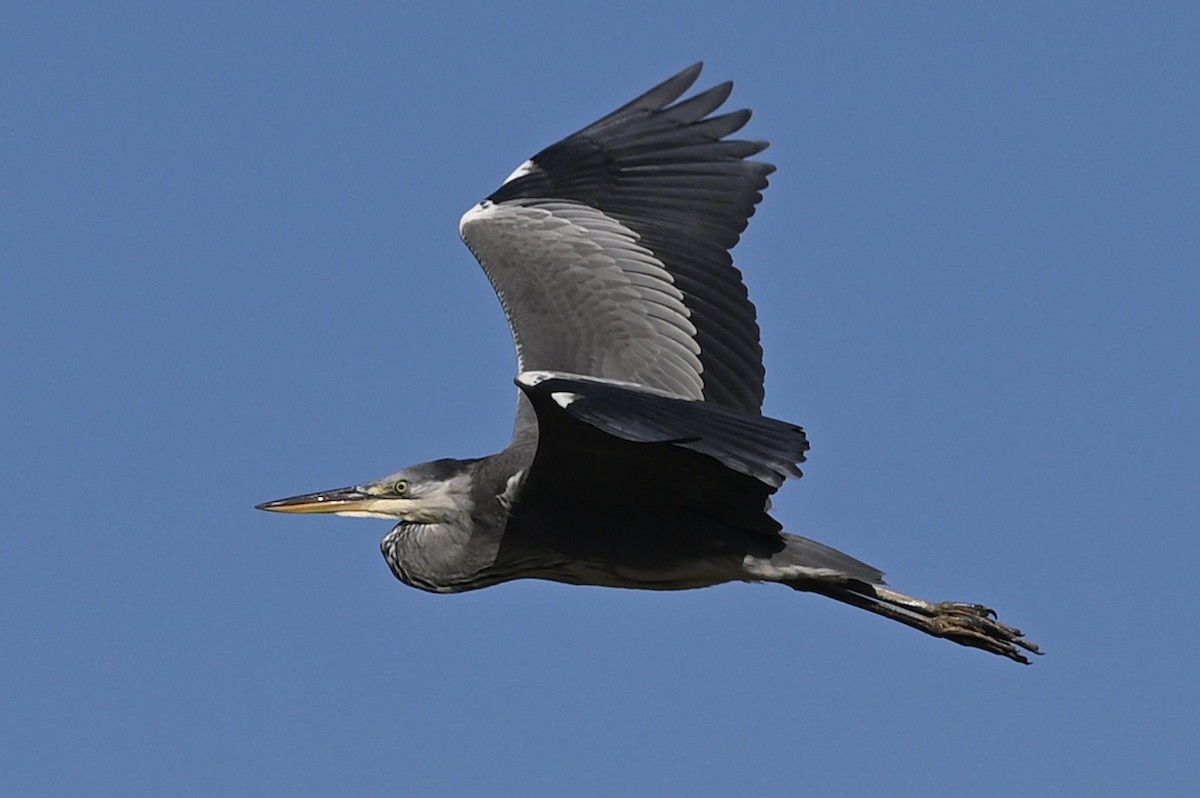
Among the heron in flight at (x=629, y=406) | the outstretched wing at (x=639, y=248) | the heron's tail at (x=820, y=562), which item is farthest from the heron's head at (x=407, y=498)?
the heron's tail at (x=820, y=562)

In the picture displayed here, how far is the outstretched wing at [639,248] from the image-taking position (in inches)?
299

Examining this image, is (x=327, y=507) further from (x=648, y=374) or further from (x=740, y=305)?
(x=740, y=305)

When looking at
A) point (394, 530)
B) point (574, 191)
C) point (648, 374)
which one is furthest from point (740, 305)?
point (394, 530)

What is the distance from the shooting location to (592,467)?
653 centimetres

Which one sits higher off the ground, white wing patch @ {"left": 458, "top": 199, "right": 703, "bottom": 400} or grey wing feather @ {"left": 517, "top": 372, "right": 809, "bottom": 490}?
white wing patch @ {"left": 458, "top": 199, "right": 703, "bottom": 400}

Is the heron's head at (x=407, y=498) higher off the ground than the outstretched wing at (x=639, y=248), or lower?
lower

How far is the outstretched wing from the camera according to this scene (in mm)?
7594

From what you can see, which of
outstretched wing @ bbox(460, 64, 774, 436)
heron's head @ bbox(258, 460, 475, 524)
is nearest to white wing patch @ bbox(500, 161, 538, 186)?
outstretched wing @ bbox(460, 64, 774, 436)

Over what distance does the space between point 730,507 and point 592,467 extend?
535 mm

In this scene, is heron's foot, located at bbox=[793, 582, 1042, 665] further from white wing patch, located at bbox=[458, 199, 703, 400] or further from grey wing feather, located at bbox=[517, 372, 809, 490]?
grey wing feather, located at bbox=[517, 372, 809, 490]

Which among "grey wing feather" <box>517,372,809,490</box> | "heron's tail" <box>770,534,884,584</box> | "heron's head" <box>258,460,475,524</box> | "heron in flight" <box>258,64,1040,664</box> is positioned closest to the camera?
"grey wing feather" <box>517,372,809,490</box>

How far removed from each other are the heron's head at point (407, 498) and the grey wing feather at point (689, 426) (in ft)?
4.37

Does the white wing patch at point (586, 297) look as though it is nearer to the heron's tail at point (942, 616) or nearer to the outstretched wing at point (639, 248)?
the outstretched wing at point (639, 248)

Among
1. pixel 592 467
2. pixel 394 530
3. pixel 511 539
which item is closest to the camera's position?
pixel 592 467
